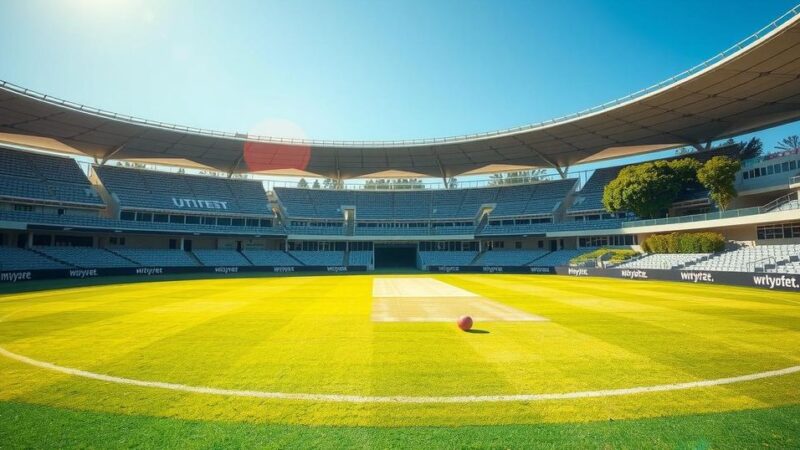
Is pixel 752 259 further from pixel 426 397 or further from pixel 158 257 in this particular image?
pixel 158 257

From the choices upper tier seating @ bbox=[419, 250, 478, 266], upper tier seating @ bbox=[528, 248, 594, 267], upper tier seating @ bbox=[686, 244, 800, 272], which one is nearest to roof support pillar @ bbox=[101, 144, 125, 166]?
upper tier seating @ bbox=[419, 250, 478, 266]

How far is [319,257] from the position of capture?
59000 mm

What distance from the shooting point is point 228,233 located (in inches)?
2092

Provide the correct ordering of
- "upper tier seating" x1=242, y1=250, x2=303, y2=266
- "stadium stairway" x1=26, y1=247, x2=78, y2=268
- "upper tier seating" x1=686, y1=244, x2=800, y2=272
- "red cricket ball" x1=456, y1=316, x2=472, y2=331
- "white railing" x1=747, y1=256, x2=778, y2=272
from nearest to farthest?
"red cricket ball" x1=456, y1=316, x2=472, y2=331, "upper tier seating" x1=686, y1=244, x2=800, y2=272, "white railing" x1=747, y1=256, x2=778, y2=272, "stadium stairway" x1=26, y1=247, x2=78, y2=268, "upper tier seating" x1=242, y1=250, x2=303, y2=266

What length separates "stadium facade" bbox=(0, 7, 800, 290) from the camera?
33375 millimetres

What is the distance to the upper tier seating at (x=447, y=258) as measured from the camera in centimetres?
5822

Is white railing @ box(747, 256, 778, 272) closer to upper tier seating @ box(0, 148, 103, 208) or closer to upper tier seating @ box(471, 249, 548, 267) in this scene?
upper tier seating @ box(471, 249, 548, 267)

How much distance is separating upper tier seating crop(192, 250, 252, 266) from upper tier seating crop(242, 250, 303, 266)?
1.25 meters

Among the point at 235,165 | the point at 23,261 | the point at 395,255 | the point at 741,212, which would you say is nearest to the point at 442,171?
the point at 395,255

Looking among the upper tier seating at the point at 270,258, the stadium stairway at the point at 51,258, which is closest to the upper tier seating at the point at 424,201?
the upper tier seating at the point at 270,258

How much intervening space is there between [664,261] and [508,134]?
952 inches

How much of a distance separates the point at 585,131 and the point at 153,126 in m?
53.7

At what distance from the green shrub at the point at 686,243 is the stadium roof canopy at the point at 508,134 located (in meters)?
13.1

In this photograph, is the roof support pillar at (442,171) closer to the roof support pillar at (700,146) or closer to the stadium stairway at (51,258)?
the roof support pillar at (700,146)
